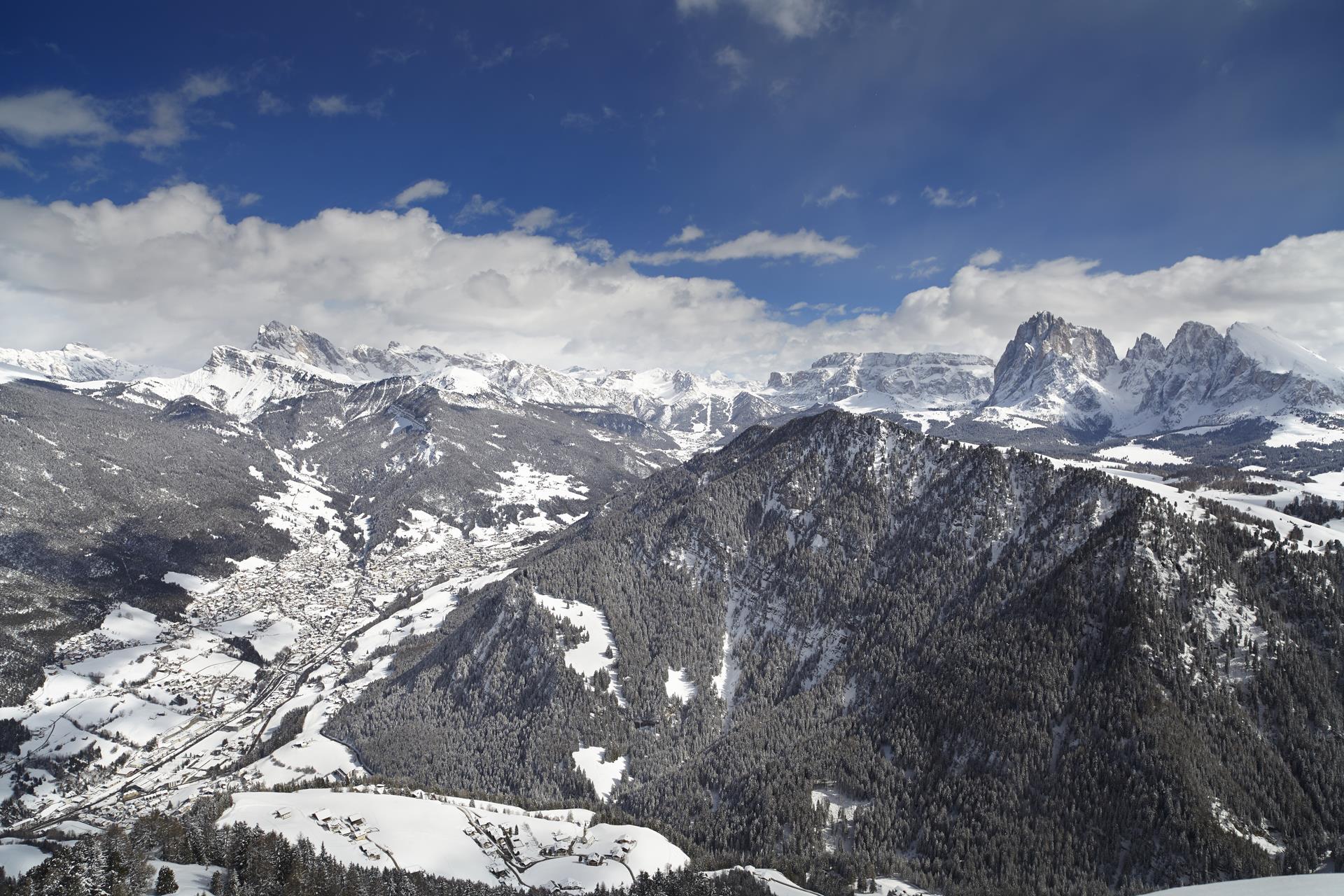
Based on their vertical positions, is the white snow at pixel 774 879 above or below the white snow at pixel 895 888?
above

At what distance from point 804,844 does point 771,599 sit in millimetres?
86961

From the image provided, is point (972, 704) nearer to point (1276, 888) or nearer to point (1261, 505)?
point (1276, 888)

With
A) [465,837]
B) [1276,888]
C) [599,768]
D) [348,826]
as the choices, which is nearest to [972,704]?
[1276,888]

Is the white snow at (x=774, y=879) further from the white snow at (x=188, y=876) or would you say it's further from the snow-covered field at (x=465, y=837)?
the white snow at (x=188, y=876)

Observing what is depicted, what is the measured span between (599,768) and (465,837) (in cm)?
4331

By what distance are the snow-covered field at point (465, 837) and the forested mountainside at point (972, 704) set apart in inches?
740

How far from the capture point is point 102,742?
17538 cm

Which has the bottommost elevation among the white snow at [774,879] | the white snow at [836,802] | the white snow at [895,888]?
the white snow at [895,888]

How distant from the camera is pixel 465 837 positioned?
116 meters

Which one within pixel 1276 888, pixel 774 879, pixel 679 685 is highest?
pixel 679 685

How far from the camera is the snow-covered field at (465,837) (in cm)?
10662

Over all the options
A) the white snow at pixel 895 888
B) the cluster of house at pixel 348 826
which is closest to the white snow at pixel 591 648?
the cluster of house at pixel 348 826

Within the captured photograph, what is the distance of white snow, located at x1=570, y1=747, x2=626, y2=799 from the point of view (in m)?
149

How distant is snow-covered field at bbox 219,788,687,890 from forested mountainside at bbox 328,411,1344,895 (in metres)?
18.8
